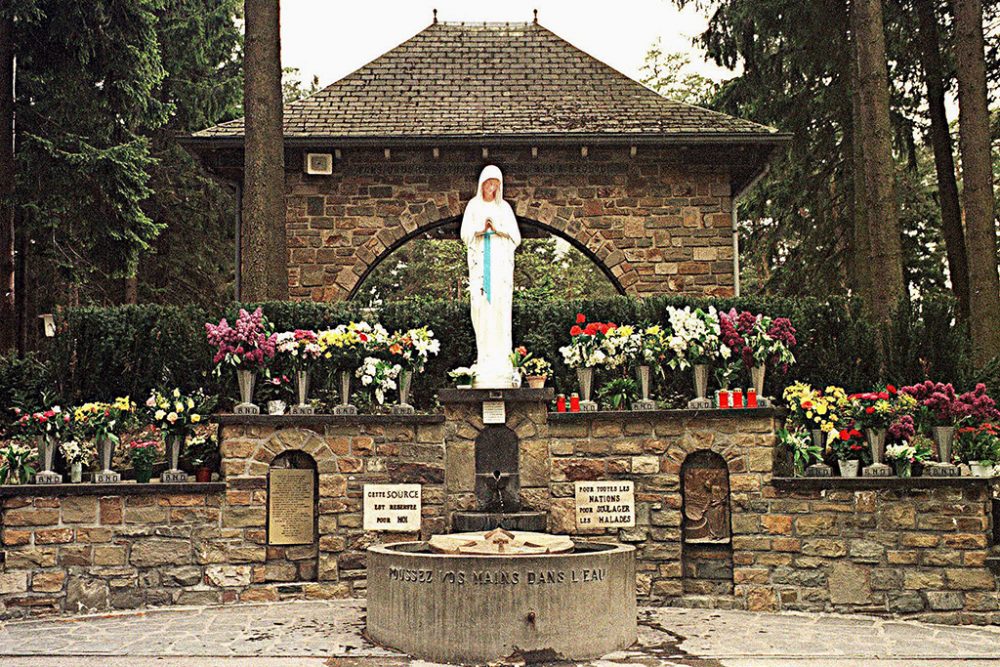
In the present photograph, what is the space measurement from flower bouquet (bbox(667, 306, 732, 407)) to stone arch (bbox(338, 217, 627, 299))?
4.96 m

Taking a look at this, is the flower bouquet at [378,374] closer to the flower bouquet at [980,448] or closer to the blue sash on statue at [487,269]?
the blue sash on statue at [487,269]

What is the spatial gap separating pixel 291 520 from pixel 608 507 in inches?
109

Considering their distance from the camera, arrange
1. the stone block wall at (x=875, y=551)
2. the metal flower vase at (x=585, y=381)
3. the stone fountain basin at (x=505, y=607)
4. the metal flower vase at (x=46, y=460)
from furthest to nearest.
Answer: the metal flower vase at (x=585, y=381)
the metal flower vase at (x=46, y=460)
the stone block wall at (x=875, y=551)
the stone fountain basin at (x=505, y=607)

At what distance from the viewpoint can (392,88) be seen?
53.2 feet

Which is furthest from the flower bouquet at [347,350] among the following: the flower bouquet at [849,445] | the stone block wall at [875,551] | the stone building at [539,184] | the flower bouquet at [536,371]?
the stone building at [539,184]

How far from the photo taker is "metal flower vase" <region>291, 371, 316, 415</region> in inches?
397

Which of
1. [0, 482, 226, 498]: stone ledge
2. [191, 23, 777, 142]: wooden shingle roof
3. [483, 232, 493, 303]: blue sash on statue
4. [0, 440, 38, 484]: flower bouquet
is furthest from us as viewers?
[191, 23, 777, 142]: wooden shingle roof

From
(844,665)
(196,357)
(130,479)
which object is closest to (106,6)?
(196,357)

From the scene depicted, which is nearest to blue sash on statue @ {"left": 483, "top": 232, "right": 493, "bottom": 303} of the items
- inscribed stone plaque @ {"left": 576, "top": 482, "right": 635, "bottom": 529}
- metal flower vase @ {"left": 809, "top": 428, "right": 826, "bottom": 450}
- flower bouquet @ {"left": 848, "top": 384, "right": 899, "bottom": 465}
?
inscribed stone plaque @ {"left": 576, "top": 482, "right": 635, "bottom": 529}

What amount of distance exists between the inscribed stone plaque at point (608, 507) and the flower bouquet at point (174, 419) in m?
3.48

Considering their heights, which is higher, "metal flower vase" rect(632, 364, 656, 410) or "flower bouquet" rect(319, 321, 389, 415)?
"flower bouquet" rect(319, 321, 389, 415)

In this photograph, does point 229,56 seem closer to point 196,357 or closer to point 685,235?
point 685,235

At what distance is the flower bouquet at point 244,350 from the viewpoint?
399 inches

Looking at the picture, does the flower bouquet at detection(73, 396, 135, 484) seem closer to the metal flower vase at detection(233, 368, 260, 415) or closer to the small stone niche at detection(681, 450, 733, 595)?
the metal flower vase at detection(233, 368, 260, 415)
